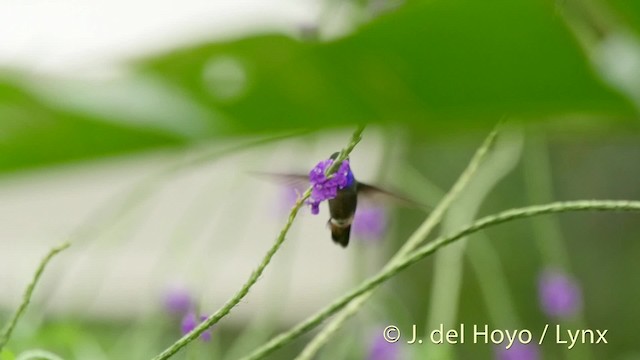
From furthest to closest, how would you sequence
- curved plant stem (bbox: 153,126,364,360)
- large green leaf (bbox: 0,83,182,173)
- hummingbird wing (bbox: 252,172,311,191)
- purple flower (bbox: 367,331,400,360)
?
purple flower (bbox: 367,331,400,360) < hummingbird wing (bbox: 252,172,311,191) < large green leaf (bbox: 0,83,182,173) < curved plant stem (bbox: 153,126,364,360)

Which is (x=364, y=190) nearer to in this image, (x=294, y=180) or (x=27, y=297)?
(x=294, y=180)

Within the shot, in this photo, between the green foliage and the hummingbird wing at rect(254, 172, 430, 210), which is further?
the hummingbird wing at rect(254, 172, 430, 210)

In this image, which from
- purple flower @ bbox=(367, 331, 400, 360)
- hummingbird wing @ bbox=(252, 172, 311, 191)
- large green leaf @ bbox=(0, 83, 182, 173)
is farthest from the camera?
purple flower @ bbox=(367, 331, 400, 360)

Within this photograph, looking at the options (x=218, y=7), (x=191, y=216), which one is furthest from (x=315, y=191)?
(x=218, y=7)

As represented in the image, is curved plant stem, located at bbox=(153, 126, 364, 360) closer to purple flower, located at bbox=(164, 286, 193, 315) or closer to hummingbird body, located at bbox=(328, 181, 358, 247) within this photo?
hummingbird body, located at bbox=(328, 181, 358, 247)

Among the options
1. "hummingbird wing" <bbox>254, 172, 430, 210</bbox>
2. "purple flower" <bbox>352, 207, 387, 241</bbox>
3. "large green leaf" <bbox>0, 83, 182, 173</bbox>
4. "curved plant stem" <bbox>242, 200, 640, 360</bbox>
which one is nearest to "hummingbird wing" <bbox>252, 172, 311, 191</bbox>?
"hummingbird wing" <bbox>254, 172, 430, 210</bbox>

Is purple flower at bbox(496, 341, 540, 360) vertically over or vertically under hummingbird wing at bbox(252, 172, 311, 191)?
over
